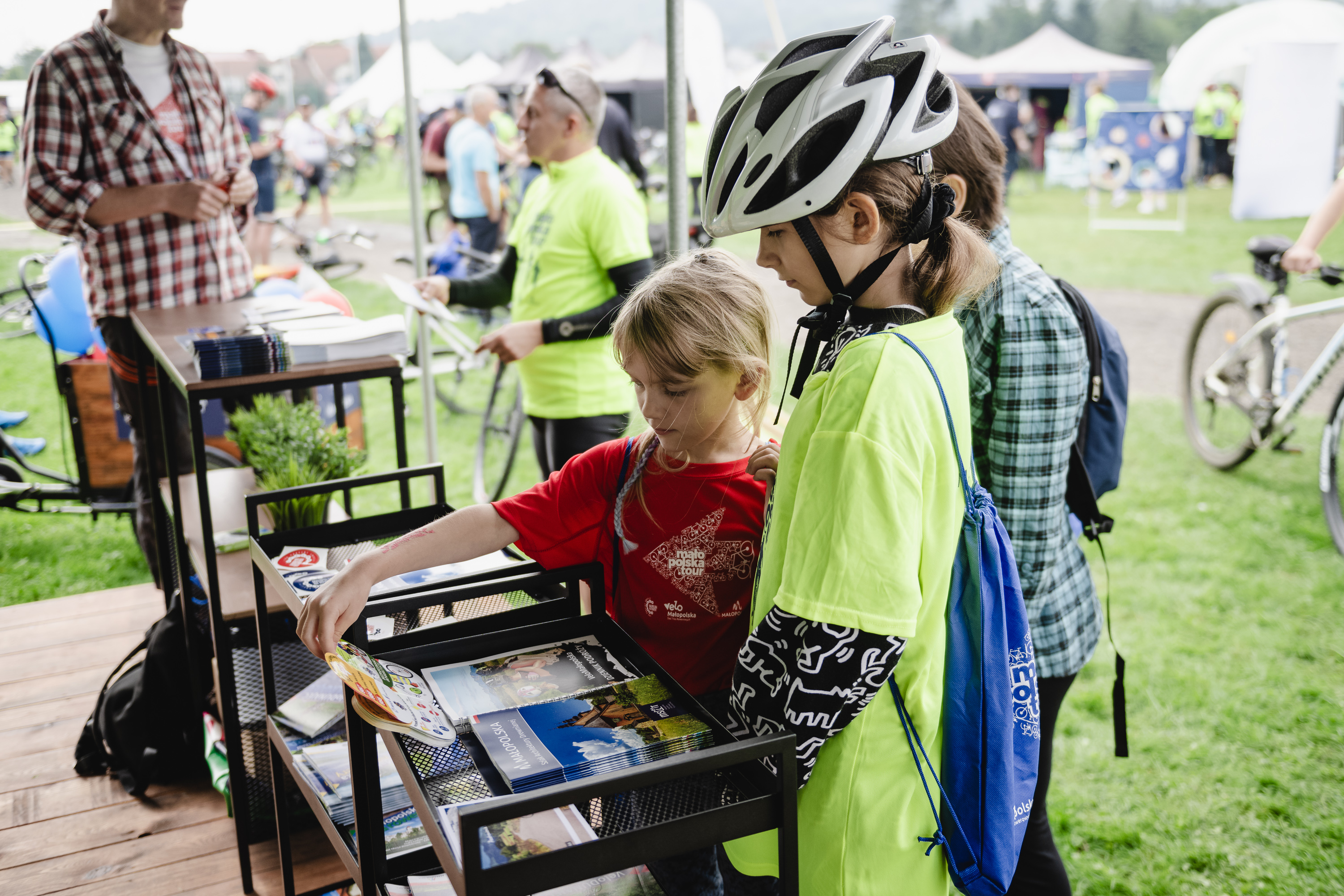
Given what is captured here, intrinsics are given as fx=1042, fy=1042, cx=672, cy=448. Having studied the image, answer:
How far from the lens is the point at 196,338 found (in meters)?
2.34

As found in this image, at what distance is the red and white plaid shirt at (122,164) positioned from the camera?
10.1ft

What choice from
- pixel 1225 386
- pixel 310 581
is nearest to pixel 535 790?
pixel 310 581

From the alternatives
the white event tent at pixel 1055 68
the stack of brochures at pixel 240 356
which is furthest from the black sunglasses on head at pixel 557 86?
the white event tent at pixel 1055 68

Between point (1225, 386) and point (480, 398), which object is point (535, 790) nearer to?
point (1225, 386)

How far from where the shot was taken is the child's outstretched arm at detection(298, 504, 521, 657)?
4.49 feet

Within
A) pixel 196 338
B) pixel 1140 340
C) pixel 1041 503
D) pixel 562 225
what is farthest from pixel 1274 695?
pixel 1140 340

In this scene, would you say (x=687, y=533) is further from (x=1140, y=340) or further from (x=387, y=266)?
(x=387, y=266)

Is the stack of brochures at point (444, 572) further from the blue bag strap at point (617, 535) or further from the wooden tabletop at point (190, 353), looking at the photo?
the wooden tabletop at point (190, 353)

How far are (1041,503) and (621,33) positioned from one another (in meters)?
108

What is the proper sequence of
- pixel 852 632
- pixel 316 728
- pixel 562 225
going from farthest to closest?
pixel 562 225
pixel 316 728
pixel 852 632

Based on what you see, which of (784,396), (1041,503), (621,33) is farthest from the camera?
(621,33)

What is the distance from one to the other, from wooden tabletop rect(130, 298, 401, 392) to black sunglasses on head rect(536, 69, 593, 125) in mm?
1153

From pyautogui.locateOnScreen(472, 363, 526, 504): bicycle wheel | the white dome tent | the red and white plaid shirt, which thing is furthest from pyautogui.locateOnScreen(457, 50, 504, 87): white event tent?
the red and white plaid shirt

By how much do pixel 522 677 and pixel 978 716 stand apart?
1.95ft
